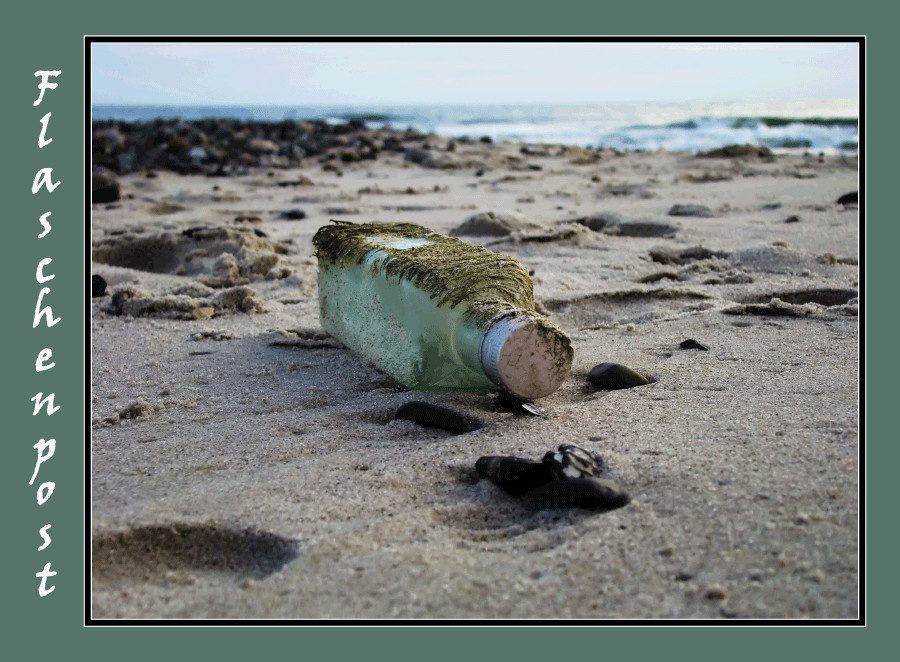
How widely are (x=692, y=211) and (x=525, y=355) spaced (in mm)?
3748

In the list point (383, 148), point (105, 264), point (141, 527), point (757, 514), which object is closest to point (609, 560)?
point (757, 514)

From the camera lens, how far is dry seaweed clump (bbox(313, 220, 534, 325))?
2176 millimetres

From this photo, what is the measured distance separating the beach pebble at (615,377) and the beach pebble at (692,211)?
330 centimetres

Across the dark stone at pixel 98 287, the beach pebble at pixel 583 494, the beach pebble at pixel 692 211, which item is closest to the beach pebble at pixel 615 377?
the beach pebble at pixel 583 494

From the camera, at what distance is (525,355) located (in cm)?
201

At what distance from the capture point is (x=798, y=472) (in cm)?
162

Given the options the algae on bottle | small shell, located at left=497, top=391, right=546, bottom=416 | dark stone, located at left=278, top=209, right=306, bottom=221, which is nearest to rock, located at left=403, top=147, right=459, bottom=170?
dark stone, located at left=278, top=209, right=306, bottom=221

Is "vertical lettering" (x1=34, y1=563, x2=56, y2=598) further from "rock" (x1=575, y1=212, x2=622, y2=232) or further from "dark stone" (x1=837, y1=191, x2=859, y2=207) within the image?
"dark stone" (x1=837, y1=191, x2=859, y2=207)

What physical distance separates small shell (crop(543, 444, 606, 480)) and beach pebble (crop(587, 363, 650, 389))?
0.56 meters

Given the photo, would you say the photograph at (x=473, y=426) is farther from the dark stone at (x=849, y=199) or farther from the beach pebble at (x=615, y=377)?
the dark stone at (x=849, y=199)

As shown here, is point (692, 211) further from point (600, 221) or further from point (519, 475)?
point (519, 475)

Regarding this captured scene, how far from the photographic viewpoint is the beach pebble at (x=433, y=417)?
2.01 meters
